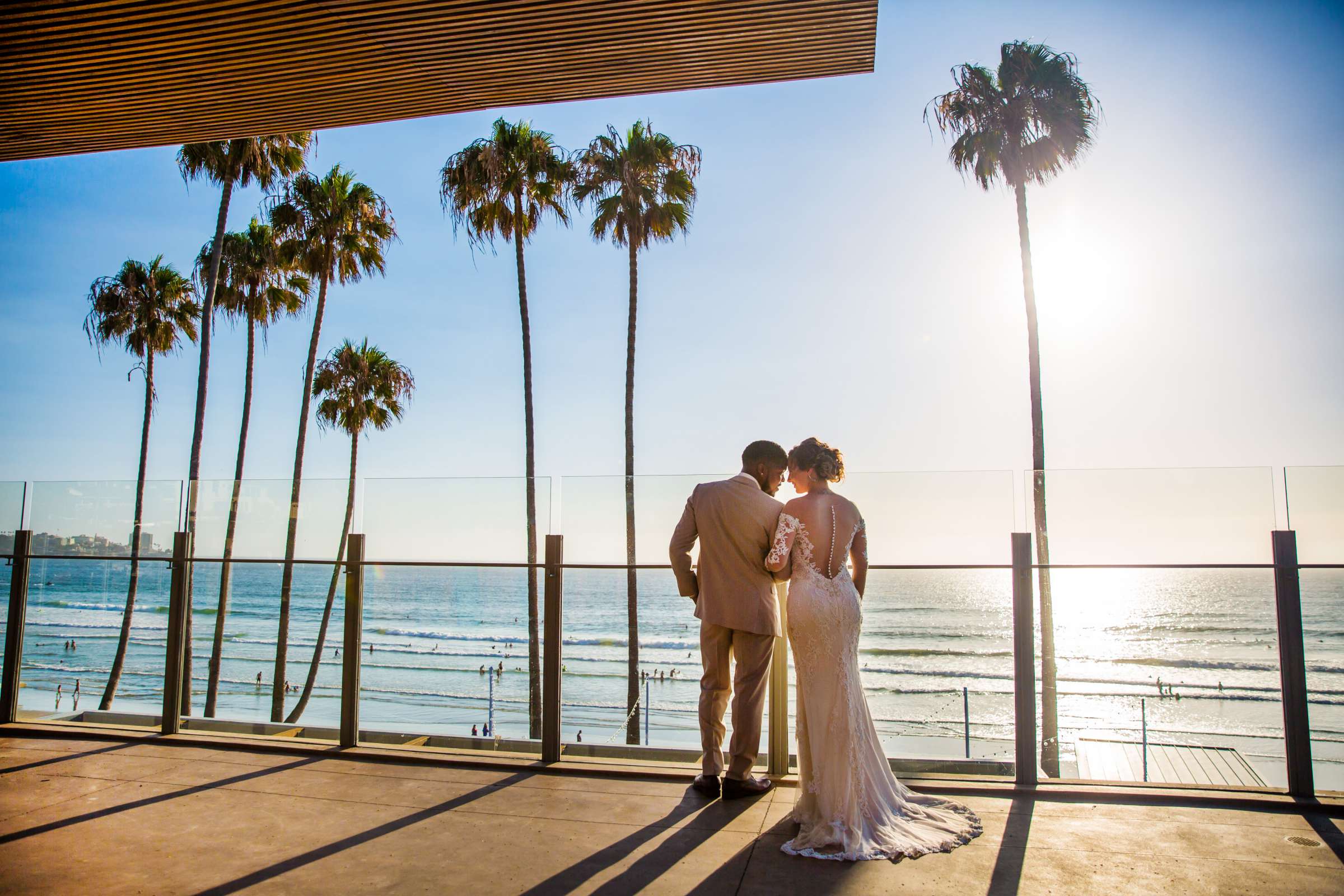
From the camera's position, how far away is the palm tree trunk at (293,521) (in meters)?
6.14

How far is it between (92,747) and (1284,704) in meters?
7.15

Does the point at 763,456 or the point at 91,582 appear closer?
the point at 763,456

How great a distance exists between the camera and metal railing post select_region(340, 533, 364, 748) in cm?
548

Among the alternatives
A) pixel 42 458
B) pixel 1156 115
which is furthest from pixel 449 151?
pixel 42 458

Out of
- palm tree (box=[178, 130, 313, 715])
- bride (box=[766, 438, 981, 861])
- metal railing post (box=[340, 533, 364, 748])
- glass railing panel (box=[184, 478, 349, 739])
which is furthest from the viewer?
palm tree (box=[178, 130, 313, 715])

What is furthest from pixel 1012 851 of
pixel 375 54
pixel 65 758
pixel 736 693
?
pixel 65 758

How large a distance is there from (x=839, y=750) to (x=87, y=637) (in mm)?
6660

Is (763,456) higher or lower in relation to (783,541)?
higher

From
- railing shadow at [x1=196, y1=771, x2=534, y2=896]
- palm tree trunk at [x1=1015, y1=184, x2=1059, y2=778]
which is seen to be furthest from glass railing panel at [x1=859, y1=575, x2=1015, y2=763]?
railing shadow at [x1=196, y1=771, x2=534, y2=896]

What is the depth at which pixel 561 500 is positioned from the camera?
5.50 m

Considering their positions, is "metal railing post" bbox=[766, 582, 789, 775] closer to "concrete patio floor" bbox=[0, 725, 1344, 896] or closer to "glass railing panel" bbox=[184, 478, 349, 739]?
"concrete patio floor" bbox=[0, 725, 1344, 896]

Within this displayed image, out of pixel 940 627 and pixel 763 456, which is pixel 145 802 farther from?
pixel 940 627

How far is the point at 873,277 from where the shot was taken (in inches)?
1088

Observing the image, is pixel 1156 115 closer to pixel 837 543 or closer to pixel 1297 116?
pixel 1297 116
